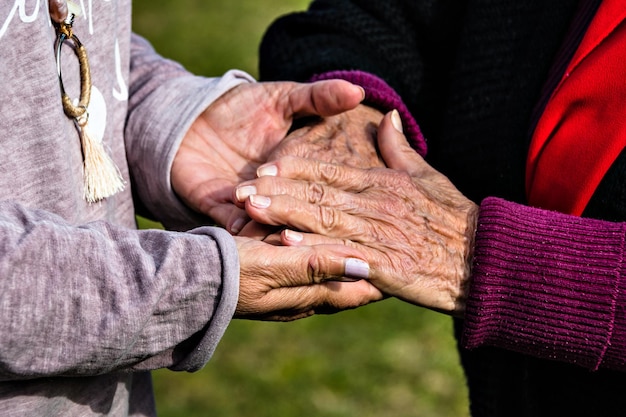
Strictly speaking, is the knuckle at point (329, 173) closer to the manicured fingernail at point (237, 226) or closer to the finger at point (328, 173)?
the finger at point (328, 173)

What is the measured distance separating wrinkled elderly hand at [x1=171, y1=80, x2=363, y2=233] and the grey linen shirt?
0.91 feet

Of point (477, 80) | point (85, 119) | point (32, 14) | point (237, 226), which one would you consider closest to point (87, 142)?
point (85, 119)

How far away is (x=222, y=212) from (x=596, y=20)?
802mm

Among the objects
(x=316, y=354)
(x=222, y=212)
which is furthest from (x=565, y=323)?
(x=316, y=354)

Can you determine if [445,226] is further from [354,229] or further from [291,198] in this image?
[291,198]

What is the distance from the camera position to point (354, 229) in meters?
1.50

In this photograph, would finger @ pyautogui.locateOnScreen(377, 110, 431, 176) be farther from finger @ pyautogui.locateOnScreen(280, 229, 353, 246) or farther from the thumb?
finger @ pyautogui.locateOnScreen(280, 229, 353, 246)

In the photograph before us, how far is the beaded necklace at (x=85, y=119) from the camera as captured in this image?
1.25 metres

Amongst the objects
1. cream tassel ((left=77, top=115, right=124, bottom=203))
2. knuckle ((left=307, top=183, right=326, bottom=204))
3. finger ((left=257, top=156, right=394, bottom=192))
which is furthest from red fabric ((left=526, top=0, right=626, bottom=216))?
cream tassel ((left=77, top=115, right=124, bottom=203))

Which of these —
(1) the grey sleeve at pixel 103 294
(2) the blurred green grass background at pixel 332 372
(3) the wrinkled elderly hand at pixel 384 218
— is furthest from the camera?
(2) the blurred green grass background at pixel 332 372

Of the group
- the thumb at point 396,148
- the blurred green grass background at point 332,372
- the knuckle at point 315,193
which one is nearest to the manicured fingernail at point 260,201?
the knuckle at point 315,193

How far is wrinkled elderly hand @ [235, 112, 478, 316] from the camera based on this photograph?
1.47 metres

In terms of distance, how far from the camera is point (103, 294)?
113 cm

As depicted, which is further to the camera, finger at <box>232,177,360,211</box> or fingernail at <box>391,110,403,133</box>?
fingernail at <box>391,110,403,133</box>
